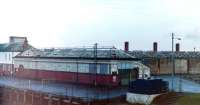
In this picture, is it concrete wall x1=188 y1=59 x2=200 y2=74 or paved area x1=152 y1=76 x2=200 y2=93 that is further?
concrete wall x1=188 y1=59 x2=200 y2=74

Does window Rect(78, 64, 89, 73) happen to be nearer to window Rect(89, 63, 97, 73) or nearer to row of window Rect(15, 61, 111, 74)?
row of window Rect(15, 61, 111, 74)

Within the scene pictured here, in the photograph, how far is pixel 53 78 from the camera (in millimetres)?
53750

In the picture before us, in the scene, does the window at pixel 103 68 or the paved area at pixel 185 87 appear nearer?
the paved area at pixel 185 87

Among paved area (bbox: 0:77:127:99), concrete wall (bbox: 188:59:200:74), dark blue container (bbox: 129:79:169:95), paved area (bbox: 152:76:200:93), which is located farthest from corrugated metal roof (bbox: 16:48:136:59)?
concrete wall (bbox: 188:59:200:74)

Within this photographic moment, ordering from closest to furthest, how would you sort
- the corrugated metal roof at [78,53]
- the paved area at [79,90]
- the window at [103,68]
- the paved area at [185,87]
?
the paved area at [79,90] < the paved area at [185,87] < the window at [103,68] < the corrugated metal roof at [78,53]

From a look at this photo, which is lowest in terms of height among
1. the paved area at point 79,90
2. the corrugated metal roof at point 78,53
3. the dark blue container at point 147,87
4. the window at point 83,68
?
the paved area at point 79,90

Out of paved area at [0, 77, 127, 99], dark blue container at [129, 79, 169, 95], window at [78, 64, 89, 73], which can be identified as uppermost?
window at [78, 64, 89, 73]

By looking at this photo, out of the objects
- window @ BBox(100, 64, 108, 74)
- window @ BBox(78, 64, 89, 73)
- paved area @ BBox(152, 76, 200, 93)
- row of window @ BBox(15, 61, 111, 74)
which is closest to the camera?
paved area @ BBox(152, 76, 200, 93)

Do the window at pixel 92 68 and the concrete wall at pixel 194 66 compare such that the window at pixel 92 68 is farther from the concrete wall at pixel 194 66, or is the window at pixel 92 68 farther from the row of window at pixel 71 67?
the concrete wall at pixel 194 66

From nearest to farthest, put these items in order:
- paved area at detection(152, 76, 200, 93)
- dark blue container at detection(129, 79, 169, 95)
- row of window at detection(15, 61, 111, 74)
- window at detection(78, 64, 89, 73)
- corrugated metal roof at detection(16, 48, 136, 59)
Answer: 1. dark blue container at detection(129, 79, 169, 95)
2. paved area at detection(152, 76, 200, 93)
3. row of window at detection(15, 61, 111, 74)
4. corrugated metal roof at detection(16, 48, 136, 59)
5. window at detection(78, 64, 89, 73)

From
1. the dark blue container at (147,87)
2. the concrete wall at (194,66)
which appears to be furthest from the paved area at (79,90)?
the concrete wall at (194,66)

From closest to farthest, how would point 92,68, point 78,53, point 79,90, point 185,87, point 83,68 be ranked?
point 79,90 → point 185,87 → point 92,68 → point 83,68 → point 78,53

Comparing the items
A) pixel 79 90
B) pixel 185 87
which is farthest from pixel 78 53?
pixel 185 87

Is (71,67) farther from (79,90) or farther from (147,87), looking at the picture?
(147,87)
